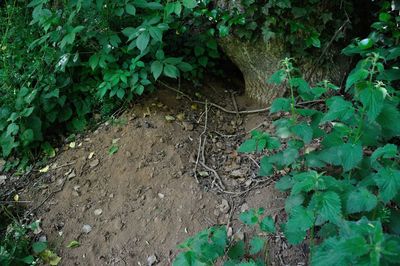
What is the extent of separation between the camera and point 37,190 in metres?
3.58

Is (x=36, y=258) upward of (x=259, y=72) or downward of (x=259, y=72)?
downward

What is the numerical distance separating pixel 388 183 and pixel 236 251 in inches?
38.5

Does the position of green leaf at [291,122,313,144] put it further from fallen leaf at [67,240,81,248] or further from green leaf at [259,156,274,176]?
fallen leaf at [67,240,81,248]

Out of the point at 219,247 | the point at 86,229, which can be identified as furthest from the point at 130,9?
the point at 219,247

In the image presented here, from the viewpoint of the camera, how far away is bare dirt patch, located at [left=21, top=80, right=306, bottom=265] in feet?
10.00

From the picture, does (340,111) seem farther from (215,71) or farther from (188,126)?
(215,71)

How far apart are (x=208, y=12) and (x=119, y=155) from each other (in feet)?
4.46

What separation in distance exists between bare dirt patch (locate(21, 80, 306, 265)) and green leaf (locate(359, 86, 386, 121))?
1051 millimetres

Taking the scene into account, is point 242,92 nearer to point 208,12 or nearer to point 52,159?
point 208,12

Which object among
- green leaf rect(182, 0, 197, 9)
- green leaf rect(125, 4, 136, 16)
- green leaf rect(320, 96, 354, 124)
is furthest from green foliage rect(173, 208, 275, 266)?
green leaf rect(125, 4, 136, 16)

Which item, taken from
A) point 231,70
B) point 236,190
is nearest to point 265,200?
point 236,190

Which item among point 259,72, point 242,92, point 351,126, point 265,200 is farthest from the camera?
point 242,92

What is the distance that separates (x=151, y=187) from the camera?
3.33m

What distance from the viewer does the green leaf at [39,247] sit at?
3.13 m
